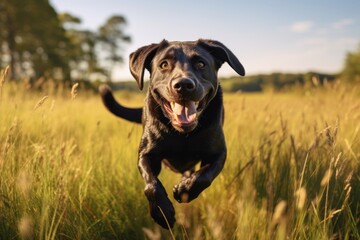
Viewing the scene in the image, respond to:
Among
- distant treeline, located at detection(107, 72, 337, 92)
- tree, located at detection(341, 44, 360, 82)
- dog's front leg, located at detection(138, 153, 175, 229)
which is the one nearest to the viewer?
dog's front leg, located at detection(138, 153, 175, 229)

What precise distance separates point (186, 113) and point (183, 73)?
295mm

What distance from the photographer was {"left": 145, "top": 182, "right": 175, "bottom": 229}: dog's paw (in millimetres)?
2400

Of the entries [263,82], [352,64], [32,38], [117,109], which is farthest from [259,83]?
[352,64]

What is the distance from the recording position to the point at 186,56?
301cm

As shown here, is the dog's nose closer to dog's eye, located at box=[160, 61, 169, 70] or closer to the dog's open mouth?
the dog's open mouth

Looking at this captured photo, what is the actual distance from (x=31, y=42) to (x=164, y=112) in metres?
28.9

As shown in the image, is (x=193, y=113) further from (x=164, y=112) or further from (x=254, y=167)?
(x=254, y=167)

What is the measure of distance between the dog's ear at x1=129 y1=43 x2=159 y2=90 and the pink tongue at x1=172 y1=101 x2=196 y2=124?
384 mm

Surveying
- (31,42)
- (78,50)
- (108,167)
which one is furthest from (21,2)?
(108,167)

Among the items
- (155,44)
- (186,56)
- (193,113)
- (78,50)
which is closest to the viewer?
(193,113)

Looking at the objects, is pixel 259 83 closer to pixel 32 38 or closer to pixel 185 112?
pixel 185 112

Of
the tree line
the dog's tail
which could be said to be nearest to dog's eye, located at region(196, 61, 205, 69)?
the dog's tail

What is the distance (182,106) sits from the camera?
9.30ft

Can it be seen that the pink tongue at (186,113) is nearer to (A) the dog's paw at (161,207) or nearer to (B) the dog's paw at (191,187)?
(B) the dog's paw at (191,187)
